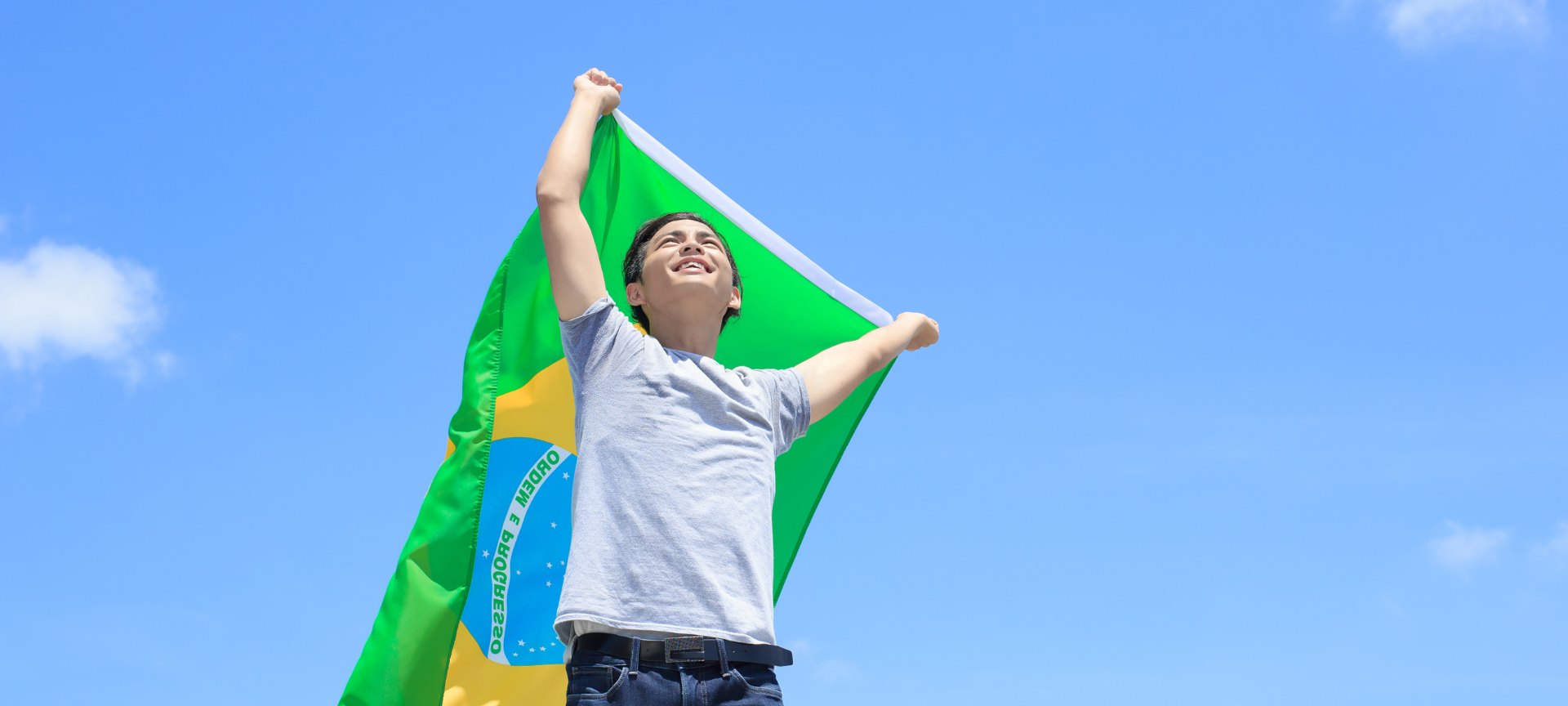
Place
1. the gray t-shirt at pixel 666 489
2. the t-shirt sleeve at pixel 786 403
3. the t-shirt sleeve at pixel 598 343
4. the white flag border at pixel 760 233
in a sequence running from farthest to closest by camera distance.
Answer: the white flag border at pixel 760 233 → the t-shirt sleeve at pixel 786 403 → the t-shirt sleeve at pixel 598 343 → the gray t-shirt at pixel 666 489

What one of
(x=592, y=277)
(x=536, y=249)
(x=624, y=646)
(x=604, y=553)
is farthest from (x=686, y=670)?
(x=536, y=249)

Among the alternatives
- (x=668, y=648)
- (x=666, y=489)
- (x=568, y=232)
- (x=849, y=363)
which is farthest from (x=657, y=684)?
(x=849, y=363)

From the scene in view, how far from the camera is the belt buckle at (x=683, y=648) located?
2.79 metres

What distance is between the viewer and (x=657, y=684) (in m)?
2.76

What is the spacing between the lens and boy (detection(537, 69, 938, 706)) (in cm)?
282

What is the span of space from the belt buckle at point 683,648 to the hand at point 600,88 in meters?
1.89

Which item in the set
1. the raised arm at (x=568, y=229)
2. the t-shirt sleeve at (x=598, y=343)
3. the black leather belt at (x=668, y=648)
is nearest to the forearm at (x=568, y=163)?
the raised arm at (x=568, y=229)

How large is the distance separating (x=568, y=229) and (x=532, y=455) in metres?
1.39

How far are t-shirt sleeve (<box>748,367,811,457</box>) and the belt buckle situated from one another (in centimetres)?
76

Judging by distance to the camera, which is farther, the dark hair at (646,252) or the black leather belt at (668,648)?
the dark hair at (646,252)

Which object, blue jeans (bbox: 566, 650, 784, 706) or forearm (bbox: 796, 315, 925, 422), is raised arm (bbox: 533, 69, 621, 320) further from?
blue jeans (bbox: 566, 650, 784, 706)

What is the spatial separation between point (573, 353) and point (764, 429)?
58 centimetres

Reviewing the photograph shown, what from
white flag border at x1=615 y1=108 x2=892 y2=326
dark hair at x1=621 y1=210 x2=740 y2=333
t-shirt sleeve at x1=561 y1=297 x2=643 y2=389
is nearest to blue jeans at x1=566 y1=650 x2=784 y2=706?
t-shirt sleeve at x1=561 y1=297 x2=643 y2=389

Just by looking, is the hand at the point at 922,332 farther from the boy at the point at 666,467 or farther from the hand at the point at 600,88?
the hand at the point at 600,88
